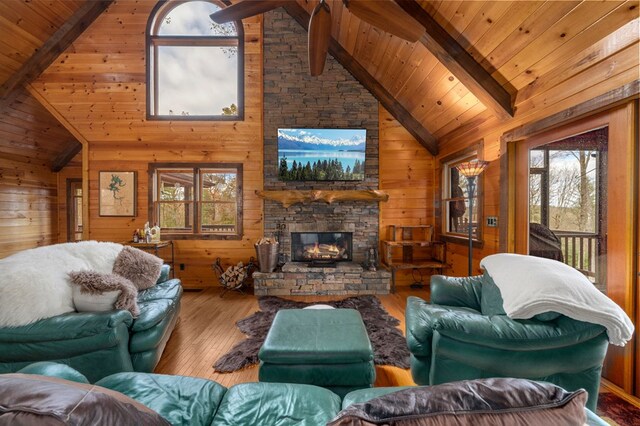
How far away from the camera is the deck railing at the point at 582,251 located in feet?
6.94

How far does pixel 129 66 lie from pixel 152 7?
1.02 metres

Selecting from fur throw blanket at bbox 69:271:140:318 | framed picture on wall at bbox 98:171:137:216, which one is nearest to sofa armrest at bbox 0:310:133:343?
fur throw blanket at bbox 69:271:140:318

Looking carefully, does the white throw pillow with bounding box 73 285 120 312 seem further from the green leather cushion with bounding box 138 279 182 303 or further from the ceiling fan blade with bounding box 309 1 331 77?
the ceiling fan blade with bounding box 309 1 331 77

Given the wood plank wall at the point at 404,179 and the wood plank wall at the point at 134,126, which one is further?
the wood plank wall at the point at 404,179

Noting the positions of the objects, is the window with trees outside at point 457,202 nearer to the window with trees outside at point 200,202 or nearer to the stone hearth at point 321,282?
the stone hearth at point 321,282

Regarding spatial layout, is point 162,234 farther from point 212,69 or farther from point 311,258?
point 212,69

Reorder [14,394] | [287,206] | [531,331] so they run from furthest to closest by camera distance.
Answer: [287,206] < [531,331] < [14,394]

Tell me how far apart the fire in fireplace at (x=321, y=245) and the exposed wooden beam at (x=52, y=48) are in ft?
15.3

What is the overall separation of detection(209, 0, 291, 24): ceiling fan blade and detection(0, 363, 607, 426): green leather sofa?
8.20ft

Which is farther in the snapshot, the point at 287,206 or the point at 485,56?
the point at 287,206

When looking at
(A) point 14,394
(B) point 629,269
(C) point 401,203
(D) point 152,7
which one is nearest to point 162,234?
(D) point 152,7

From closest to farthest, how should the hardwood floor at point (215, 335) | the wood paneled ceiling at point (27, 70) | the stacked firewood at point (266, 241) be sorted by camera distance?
the hardwood floor at point (215, 335) → the wood paneled ceiling at point (27, 70) → the stacked firewood at point (266, 241)

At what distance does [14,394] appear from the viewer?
50 cm

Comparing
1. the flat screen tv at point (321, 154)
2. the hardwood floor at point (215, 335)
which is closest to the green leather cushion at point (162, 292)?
the hardwood floor at point (215, 335)
